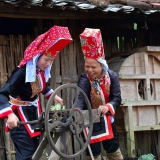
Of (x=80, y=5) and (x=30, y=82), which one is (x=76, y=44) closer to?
(x=80, y=5)

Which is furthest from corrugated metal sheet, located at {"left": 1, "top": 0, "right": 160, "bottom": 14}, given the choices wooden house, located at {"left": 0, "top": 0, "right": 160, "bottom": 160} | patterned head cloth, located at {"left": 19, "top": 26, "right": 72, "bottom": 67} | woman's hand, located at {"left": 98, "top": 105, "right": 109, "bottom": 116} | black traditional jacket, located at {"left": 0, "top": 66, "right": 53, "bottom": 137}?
woman's hand, located at {"left": 98, "top": 105, "right": 109, "bottom": 116}

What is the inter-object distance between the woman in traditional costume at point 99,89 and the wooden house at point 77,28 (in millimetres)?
1009

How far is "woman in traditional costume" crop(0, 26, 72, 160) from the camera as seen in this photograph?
4516mm

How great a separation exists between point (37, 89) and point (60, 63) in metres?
2.35

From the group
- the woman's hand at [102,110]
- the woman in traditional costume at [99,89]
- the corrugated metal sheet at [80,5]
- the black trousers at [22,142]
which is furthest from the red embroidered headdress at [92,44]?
the black trousers at [22,142]

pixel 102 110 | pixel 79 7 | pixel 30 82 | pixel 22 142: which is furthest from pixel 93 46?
pixel 22 142

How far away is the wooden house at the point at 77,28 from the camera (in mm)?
6156

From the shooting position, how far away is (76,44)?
7.14 m

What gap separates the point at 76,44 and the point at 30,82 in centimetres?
266

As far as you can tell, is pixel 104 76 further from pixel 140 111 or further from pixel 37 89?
pixel 140 111

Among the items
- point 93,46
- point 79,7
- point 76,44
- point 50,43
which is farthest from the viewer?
point 76,44

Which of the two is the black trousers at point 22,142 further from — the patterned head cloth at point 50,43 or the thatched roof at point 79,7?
the thatched roof at point 79,7

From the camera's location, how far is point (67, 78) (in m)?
6.99

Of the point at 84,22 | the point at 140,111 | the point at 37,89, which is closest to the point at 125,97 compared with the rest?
the point at 140,111
